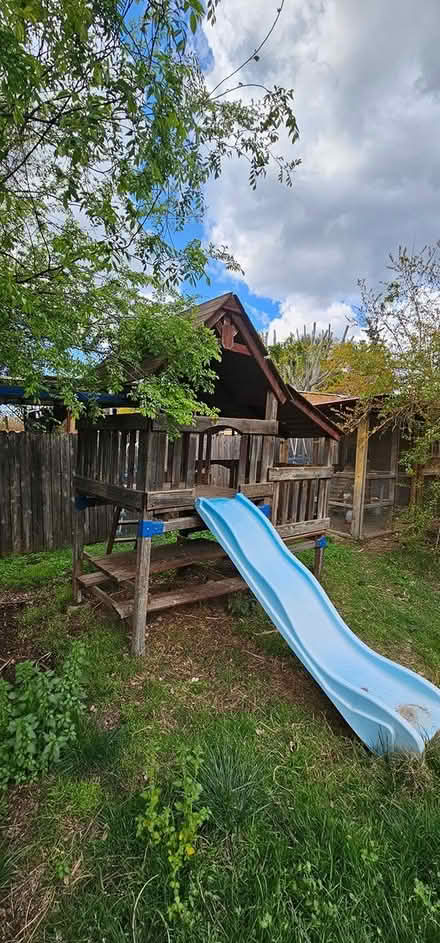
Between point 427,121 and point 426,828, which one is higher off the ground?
point 427,121

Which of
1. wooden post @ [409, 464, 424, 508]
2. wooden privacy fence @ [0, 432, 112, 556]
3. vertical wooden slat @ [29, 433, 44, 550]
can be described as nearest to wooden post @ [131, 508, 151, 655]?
wooden privacy fence @ [0, 432, 112, 556]

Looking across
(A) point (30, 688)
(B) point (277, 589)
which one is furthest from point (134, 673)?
(B) point (277, 589)

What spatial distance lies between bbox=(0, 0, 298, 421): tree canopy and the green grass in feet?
7.84

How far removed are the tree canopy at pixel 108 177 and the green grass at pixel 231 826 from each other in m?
2.39

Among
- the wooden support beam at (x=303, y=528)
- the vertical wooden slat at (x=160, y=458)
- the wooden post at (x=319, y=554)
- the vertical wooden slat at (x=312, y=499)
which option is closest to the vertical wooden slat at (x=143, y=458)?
the vertical wooden slat at (x=160, y=458)

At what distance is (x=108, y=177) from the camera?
2.80 metres

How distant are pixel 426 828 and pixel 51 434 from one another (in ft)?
24.8

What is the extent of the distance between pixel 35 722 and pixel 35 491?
5530mm

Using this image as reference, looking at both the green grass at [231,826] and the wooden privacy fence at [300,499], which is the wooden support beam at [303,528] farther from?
the green grass at [231,826]

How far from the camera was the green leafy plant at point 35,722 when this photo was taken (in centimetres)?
230

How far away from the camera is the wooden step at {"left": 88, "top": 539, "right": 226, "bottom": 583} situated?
4233 mm

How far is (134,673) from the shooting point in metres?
3.48

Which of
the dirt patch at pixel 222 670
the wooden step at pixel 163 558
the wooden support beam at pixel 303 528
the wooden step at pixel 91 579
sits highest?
the wooden support beam at pixel 303 528

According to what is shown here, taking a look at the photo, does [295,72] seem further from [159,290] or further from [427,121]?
[159,290]
